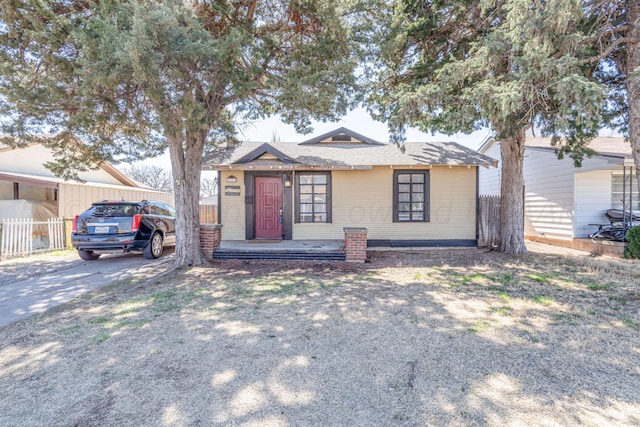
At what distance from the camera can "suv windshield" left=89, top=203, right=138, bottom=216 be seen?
8.16 m

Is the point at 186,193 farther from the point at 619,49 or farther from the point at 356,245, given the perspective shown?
the point at 619,49

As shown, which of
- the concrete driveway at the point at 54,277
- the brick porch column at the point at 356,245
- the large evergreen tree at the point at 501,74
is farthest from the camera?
the brick porch column at the point at 356,245

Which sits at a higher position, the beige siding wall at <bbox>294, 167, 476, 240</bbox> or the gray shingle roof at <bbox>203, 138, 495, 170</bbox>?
the gray shingle roof at <bbox>203, 138, 495, 170</bbox>

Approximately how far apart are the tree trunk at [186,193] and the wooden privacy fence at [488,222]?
8.68 metres

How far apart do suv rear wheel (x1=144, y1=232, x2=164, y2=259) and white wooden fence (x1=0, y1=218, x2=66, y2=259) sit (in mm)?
3838

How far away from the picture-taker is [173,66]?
18.9ft

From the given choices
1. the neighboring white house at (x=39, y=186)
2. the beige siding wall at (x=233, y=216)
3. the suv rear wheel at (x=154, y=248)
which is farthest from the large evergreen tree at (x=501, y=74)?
the neighboring white house at (x=39, y=186)

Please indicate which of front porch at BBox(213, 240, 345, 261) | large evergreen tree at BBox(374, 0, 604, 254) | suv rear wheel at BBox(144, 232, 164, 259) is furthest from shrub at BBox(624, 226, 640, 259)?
suv rear wheel at BBox(144, 232, 164, 259)

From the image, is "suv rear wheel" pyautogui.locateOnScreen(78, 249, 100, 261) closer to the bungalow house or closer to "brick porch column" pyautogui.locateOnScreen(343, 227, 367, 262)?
the bungalow house

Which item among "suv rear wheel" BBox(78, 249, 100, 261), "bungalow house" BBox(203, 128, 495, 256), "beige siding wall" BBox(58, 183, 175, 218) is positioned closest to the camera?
"suv rear wheel" BBox(78, 249, 100, 261)

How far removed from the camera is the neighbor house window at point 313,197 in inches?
406

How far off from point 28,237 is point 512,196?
1417 cm

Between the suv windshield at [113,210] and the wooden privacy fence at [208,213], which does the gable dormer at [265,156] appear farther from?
the wooden privacy fence at [208,213]

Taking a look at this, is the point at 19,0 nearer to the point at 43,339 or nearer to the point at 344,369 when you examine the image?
the point at 43,339
